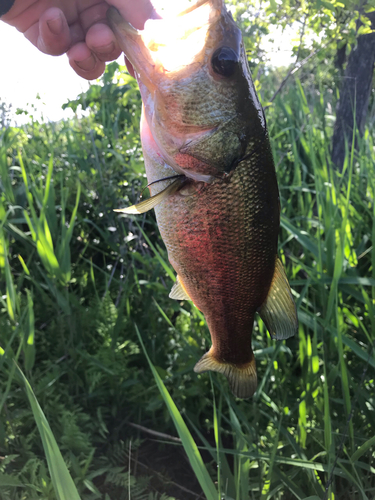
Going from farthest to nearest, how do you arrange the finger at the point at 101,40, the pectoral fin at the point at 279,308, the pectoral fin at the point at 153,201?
the finger at the point at 101,40 → the pectoral fin at the point at 279,308 → the pectoral fin at the point at 153,201

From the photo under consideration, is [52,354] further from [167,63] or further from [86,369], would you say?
[167,63]

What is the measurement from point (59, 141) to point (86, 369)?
2.34 metres

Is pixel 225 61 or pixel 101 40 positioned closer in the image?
pixel 225 61

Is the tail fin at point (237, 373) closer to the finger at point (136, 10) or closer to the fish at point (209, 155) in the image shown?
the fish at point (209, 155)

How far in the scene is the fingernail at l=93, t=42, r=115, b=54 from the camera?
1369 millimetres

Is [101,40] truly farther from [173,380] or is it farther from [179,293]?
[173,380]

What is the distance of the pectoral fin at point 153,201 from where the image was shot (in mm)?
957

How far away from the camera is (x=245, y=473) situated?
123cm

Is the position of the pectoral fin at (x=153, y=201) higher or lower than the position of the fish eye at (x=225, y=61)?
lower

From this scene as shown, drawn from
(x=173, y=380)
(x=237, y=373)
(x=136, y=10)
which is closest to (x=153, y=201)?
(x=237, y=373)

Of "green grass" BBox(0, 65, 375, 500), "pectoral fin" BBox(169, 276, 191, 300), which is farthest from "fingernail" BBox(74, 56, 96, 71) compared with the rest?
"pectoral fin" BBox(169, 276, 191, 300)

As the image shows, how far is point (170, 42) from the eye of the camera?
3.45 ft

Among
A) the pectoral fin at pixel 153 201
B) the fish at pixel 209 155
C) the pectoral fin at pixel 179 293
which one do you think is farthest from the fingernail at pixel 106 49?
the pectoral fin at pixel 179 293

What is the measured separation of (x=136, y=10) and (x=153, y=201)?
697mm
